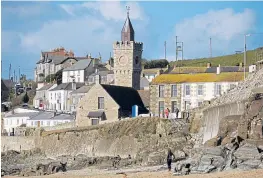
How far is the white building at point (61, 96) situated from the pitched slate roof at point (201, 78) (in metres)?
31.0

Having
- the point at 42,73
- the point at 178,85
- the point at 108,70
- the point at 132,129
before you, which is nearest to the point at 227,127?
the point at 132,129

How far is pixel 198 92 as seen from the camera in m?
52.8

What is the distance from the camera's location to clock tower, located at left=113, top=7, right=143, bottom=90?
6662cm

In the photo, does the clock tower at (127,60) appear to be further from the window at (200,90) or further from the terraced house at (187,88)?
the window at (200,90)

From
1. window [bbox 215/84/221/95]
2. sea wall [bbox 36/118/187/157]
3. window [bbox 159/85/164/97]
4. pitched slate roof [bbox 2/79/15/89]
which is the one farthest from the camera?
pitched slate roof [bbox 2/79/15/89]

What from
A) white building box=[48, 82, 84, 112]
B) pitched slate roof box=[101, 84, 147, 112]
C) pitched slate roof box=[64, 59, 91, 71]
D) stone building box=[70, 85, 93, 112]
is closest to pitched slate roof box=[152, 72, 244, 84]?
pitched slate roof box=[101, 84, 147, 112]

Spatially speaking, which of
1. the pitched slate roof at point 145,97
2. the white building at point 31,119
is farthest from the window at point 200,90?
the white building at point 31,119

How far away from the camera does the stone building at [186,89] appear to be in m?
52.3

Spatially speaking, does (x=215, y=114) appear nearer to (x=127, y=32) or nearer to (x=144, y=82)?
(x=127, y=32)

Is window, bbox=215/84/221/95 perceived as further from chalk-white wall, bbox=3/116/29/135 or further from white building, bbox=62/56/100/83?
white building, bbox=62/56/100/83

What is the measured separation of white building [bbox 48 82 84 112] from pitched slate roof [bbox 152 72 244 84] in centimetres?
3100

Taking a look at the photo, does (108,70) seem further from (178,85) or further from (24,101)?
(178,85)

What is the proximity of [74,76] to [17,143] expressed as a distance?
143 ft

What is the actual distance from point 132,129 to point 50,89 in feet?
153
